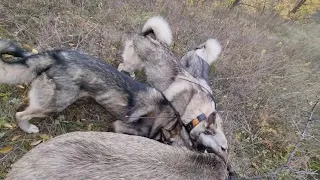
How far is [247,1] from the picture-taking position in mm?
11016

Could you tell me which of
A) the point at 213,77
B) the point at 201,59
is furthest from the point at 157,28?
the point at 213,77

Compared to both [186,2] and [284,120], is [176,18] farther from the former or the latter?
[284,120]

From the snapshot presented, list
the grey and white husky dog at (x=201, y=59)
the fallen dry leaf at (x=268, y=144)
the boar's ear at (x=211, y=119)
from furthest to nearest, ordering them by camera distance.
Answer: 1. the grey and white husky dog at (x=201, y=59)
2. the fallen dry leaf at (x=268, y=144)
3. the boar's ear at (x=211, y=119)

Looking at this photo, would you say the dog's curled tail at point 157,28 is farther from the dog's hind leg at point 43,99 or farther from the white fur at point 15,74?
the white fur at point 15,74

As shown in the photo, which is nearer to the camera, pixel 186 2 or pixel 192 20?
pixel 192 20

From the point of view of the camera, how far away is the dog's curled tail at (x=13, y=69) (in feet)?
9.77

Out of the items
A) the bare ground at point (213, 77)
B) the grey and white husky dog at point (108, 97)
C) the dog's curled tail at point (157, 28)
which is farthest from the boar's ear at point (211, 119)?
the dog's curled tail at point (157, 28)

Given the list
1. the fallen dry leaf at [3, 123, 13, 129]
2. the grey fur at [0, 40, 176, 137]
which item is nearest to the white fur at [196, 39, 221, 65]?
the grey fur at [0, 40, 176, 137]

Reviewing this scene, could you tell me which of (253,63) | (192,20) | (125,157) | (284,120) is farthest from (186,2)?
(125,157)

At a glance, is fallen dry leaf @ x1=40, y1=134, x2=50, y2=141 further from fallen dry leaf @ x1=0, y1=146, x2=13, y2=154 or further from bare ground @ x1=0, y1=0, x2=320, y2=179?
fallen dry leaf @ x1=0, y1=146, x2=13, y2=154

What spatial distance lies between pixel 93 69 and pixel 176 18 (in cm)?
350

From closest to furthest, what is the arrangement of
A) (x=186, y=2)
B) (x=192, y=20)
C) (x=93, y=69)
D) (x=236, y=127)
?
1. (x=93, y=69)
2. (x=236, y=127)
3. (x=192, y=20)
4. (x=186, y=2)

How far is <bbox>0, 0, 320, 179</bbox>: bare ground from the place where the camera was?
12.1ft

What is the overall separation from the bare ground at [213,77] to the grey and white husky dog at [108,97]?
1.24ft
